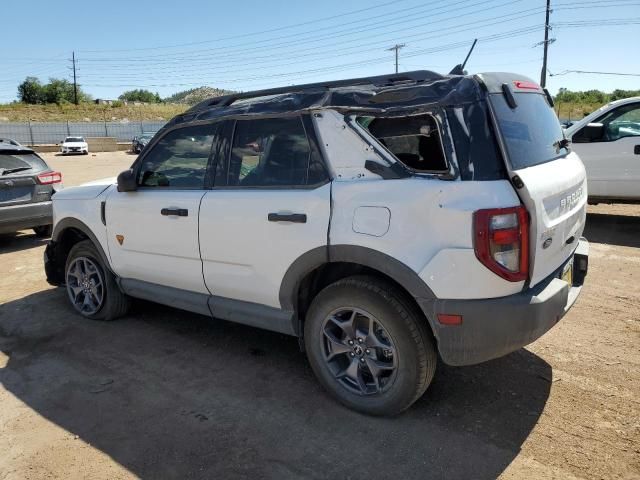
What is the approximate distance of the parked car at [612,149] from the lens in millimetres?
7508

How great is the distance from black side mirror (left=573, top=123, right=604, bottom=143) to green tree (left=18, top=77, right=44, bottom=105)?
325 feet

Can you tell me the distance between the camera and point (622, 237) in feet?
23.6

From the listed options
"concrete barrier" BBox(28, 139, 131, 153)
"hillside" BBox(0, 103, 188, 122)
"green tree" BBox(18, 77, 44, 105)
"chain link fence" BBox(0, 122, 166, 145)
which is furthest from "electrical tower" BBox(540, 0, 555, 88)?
"green tree" BBox(18, 77, 44, 105)

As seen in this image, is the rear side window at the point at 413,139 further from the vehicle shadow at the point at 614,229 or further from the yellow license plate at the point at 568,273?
the vehicle shadow at the point at 614,229

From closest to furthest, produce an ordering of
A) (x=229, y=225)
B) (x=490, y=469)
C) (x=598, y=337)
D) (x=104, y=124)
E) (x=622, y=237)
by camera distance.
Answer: (x=490, y=469)
(x=229, y=225)
(x=598, y=337)
(x=622, y=237)
(x=104, y=124)

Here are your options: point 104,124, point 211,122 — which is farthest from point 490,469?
point 104,124

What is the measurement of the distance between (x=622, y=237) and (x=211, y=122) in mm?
6235

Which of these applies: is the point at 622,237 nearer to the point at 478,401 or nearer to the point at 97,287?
the point at 478,401

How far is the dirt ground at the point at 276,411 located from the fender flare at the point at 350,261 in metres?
0.70

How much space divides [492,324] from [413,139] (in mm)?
1085

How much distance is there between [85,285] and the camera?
189 inches

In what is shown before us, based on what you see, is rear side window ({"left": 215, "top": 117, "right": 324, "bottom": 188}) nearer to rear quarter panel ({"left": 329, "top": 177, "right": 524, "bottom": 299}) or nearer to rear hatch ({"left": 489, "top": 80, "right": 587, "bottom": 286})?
rear quarter panel ({"left": 329, "top": 177, "right": 524, "bottom": 299})

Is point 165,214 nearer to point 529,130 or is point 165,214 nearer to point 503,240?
point 503,240

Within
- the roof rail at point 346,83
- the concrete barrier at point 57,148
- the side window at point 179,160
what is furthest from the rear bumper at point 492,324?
the concrete barrier at point 57,148
